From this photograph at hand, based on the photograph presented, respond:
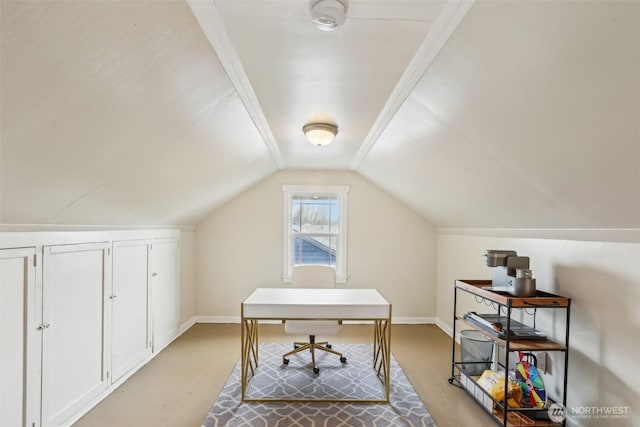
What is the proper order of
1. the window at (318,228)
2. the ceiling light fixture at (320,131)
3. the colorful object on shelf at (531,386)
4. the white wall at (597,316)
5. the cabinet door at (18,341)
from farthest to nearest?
the window at (318,228) < the ceiling light fixture at (320,131) < the colorful object on shelf at (531,386) < the white wall at (597,316) < the cabinet door at (18,341)

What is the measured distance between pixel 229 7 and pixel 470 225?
10.6 feet

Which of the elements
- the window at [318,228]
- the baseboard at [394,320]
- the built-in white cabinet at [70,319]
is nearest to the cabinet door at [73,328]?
the built-in white cabinet at [70,319]

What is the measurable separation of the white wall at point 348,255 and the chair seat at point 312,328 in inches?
64.5

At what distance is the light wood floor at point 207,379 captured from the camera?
245 cm

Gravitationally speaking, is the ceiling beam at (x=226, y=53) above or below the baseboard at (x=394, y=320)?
above

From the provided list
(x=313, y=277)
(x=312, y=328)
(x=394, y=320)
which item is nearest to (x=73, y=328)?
(x=312, y=328)

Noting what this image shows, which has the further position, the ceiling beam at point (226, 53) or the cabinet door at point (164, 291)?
the cabinet door at point (164, 291)

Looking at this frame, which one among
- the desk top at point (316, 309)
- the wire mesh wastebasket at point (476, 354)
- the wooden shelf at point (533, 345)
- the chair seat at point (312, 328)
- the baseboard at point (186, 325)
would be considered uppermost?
the desk top at point (316, 309)

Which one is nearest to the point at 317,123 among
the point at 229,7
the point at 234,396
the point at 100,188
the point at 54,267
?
the point at 229,7

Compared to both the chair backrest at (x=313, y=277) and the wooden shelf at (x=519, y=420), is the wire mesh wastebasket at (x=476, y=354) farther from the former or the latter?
the chair backrest at (x=313, y=277)

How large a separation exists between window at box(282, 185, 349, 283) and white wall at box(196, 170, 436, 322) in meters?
0.15

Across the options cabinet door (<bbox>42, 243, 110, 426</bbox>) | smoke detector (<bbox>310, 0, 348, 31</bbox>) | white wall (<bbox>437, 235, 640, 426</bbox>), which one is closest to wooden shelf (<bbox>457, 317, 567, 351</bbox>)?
white wall (<bbox>437, 235, 640, 426</bbox>)

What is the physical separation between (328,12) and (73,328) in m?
2.62

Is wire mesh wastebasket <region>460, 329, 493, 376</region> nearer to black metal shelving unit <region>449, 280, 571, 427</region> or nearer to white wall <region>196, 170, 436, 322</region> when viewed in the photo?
black metal shelving unit <region>449, 280, 571, 427</region>
